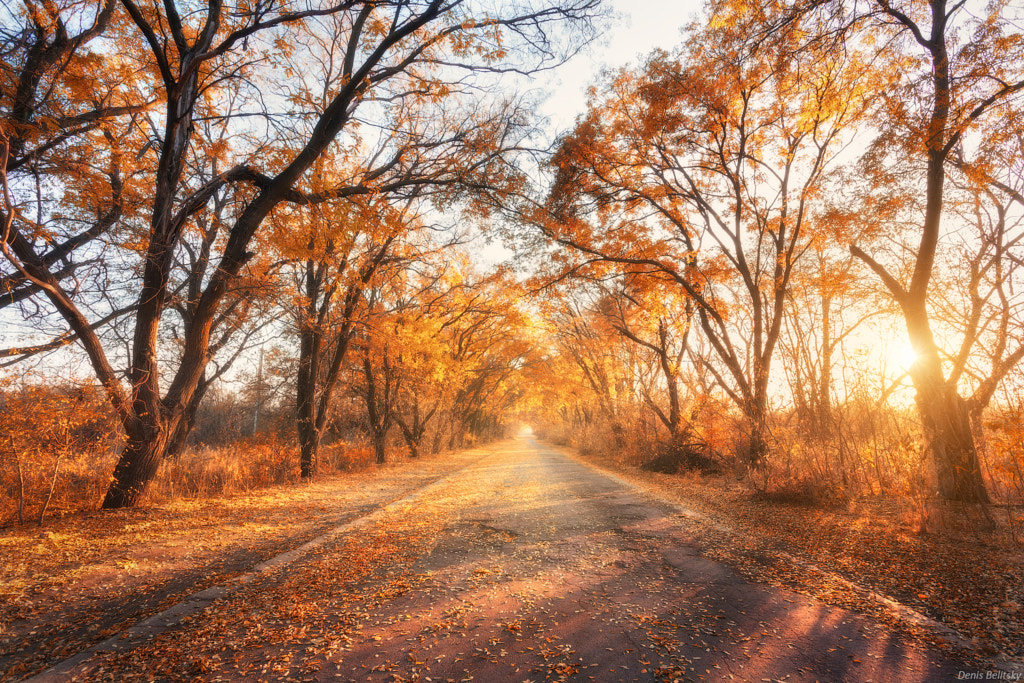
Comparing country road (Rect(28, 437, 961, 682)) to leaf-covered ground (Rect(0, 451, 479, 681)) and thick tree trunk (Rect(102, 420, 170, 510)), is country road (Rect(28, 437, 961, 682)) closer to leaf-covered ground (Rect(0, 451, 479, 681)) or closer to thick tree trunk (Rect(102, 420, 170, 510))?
leaf-covered ground (Rect(0, 451, 479, 681))

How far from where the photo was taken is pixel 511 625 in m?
3.07

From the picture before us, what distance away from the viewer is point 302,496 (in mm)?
8602

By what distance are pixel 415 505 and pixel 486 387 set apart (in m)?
25.6

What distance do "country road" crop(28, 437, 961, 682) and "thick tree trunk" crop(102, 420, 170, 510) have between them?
3.68 metres

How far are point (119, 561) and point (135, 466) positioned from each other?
276cm

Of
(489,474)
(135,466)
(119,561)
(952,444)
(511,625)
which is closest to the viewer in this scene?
(511,625)

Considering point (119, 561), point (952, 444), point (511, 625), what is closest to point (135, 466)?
point (119, 561)

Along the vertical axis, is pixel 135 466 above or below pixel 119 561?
above

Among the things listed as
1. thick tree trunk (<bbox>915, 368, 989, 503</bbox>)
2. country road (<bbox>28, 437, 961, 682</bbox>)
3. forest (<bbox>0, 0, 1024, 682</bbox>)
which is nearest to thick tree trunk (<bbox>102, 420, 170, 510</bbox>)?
forest (<bbox>0, 0, 1024, 682</bbox>)

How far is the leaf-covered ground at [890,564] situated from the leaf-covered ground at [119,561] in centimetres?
563

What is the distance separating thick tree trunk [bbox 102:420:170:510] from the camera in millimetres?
6230

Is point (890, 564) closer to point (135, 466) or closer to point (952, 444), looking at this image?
point (952, 444)

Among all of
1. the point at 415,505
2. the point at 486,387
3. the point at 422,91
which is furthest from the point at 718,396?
the point at 486,387

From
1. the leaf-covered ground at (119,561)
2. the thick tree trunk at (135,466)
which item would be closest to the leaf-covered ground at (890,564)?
the leaf-covered ground at (119,561)
